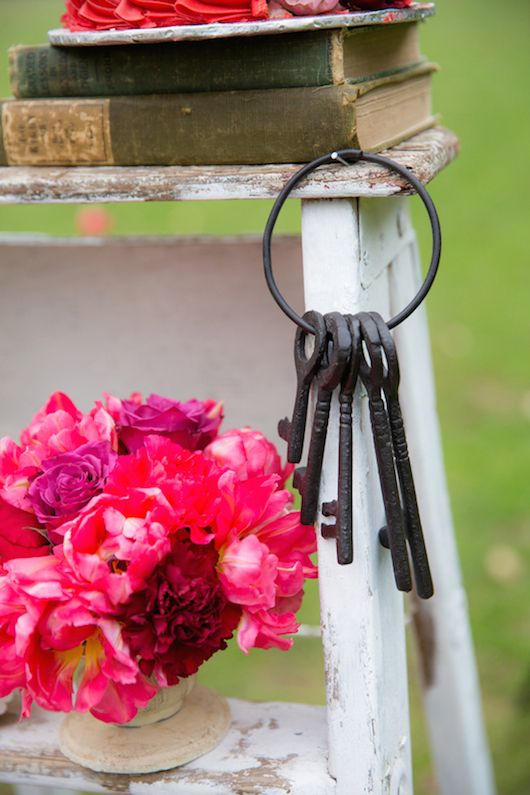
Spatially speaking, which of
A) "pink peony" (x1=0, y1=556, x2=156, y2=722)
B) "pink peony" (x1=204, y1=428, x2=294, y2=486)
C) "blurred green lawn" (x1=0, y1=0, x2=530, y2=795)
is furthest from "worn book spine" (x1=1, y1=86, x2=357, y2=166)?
"blurred green lawn" (x1=0, y1=0, x2=530, y2=795)

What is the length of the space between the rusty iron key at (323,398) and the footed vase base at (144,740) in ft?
0.87

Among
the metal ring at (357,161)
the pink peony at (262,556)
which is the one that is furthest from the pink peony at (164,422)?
the metal ring at (357,161)

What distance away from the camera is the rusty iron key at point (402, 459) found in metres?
0.88

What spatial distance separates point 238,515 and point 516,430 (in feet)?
6.89

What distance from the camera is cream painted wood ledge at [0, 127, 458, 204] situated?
0.87 meters

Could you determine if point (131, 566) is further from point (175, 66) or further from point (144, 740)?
point (175, 66)

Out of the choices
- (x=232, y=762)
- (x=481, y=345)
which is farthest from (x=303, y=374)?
(x=481, y=345)

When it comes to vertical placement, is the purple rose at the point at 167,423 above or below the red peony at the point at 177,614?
above

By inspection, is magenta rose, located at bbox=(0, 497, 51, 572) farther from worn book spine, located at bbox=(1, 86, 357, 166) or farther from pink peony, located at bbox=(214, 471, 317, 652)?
worn book spine, located at bbox=(1, 86, 357, 166)

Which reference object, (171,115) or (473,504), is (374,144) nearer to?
(171,115)

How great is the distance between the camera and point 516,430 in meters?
Answer: 2.89

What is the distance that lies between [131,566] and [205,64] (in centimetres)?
44

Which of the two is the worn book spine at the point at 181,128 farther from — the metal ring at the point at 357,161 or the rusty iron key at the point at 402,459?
the rusty iron key at the point at 402,459

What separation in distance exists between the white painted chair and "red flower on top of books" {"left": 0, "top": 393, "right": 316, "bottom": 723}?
0.24ft
